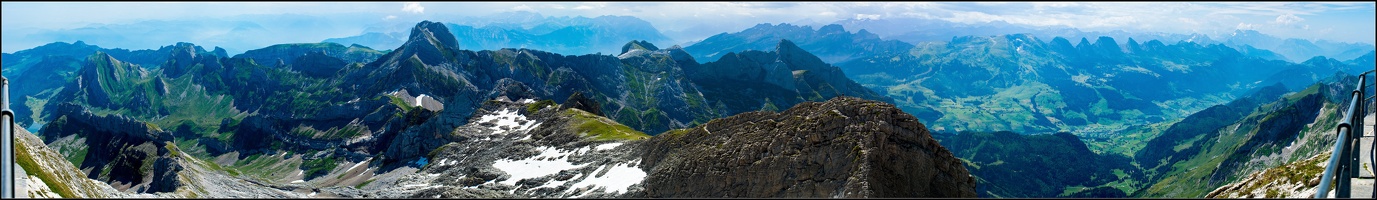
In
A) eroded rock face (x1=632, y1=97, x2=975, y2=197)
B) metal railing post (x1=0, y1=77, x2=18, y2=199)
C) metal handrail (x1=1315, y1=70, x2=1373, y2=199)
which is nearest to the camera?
metal handrail (x1=1315, y1=70, x2=1373, y2=199)

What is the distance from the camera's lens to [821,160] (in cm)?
7119

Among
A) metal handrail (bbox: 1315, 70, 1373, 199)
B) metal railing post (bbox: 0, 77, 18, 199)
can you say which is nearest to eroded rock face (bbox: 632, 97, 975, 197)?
metal handrail (bbox: 1315, 70, 1373, 199)

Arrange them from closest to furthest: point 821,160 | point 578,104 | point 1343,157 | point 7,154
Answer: point 7,154 < point 1343,157 < point 821,160 < point 578,104

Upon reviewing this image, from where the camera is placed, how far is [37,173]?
77.9m

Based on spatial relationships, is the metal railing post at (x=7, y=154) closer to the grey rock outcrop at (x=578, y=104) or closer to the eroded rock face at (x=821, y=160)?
the eroded rock face at (x=821, y=160)

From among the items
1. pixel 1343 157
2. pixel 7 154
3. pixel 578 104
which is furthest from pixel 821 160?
pixel 578 104

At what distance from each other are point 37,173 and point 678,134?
2874 inches

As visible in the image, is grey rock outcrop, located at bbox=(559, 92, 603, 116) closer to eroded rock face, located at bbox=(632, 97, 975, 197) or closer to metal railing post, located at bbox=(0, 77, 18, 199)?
eroded rock face, located at bbox=(632, 97, 975, 197)

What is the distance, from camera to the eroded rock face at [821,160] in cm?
6619

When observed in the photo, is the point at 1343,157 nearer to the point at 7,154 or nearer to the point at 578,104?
the point at 7,154

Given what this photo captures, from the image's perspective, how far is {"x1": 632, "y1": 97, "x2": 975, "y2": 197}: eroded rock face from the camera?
66188 millimetres

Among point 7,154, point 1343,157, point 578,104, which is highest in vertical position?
point 7,154

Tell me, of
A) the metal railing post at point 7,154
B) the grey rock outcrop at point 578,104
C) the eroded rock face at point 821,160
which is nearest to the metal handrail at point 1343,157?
the eroded rock face at point 821,160

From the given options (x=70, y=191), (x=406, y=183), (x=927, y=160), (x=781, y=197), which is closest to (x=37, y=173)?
(x=70, y=191)
